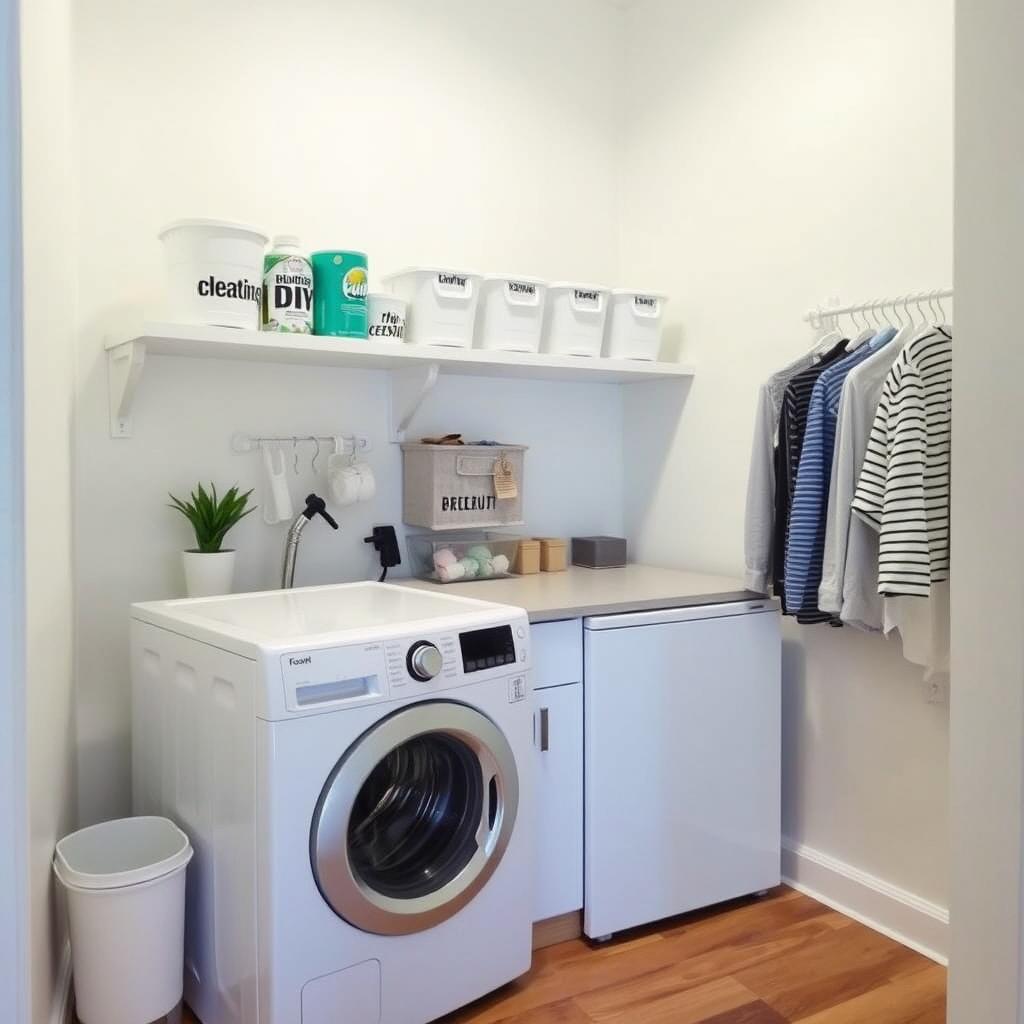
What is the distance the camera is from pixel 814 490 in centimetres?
216

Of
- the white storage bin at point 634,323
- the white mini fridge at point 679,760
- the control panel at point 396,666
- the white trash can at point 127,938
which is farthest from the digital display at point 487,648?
the white storage bin at point 634,323

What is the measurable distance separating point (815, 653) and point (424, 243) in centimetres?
164

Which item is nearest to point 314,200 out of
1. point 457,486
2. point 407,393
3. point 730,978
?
point 407,393

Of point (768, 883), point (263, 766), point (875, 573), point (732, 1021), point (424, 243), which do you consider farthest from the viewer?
point (424, 243)

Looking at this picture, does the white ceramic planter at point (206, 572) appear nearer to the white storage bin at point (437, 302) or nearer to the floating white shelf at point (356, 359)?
the floating white shelf at point (356, 359)

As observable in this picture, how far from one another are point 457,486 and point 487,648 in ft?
2.66

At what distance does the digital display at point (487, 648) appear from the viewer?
1.83 meters

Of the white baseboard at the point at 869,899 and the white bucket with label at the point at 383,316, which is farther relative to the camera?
the white bucket with label at the point at 383,316

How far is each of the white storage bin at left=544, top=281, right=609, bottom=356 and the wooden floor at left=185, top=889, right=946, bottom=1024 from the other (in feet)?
5.18

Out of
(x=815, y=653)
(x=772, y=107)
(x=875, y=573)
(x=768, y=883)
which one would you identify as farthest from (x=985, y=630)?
(x=772, y=107)

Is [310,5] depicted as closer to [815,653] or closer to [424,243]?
[424,243]

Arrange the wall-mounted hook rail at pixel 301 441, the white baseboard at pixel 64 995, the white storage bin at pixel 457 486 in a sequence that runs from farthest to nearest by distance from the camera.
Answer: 1. the white storage bin at pixel 457 486
2. the wall-mounted hook rail at pixel 301 441
3. the white baseboard at pixel 64 995

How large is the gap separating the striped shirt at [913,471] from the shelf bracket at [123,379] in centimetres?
163

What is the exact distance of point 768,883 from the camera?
2.44 m
